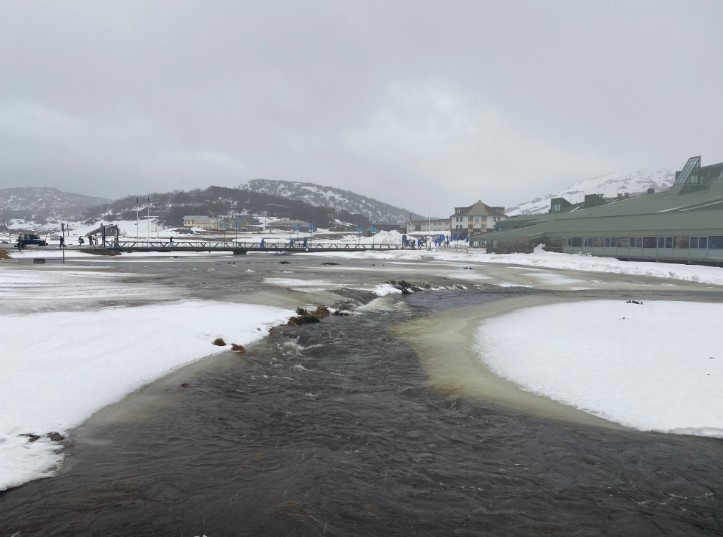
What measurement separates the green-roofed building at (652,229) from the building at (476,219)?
78.3 metres

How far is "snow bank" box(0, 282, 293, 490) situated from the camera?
8048 millimetres

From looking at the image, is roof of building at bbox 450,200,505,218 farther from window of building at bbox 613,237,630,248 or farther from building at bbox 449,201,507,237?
window of building at bbox 613,237,630,248

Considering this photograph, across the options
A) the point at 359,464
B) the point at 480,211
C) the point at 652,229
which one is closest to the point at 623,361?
the point at 359,464

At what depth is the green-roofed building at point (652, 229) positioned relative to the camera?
5406 centimetres

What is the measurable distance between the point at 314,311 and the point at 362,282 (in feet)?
48.6

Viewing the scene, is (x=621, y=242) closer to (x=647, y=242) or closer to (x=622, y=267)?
(x=647, y=242)

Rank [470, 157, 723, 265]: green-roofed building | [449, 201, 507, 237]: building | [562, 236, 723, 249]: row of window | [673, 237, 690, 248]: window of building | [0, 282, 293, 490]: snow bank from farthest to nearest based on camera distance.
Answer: [449, 201, 507, 237]: building, [673, 237, 690, 248]: window of building, [470, 157, 723, 265]: green-roofed building, [562, 236, 723, 249]: row of window, [0, 282, 293, 490]: snow bank

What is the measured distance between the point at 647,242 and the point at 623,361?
5494 cm

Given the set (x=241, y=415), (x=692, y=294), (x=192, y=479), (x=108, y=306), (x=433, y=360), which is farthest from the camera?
(x=692, y=294)

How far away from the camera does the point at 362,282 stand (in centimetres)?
3734

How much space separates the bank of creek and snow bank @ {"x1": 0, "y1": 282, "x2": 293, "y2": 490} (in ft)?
1.65

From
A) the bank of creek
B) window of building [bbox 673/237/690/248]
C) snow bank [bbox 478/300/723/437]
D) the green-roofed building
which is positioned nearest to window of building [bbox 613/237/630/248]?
the green-roofed building

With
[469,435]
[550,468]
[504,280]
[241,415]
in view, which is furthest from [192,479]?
[504,280]

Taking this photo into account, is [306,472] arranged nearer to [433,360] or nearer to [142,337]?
[433,360]
